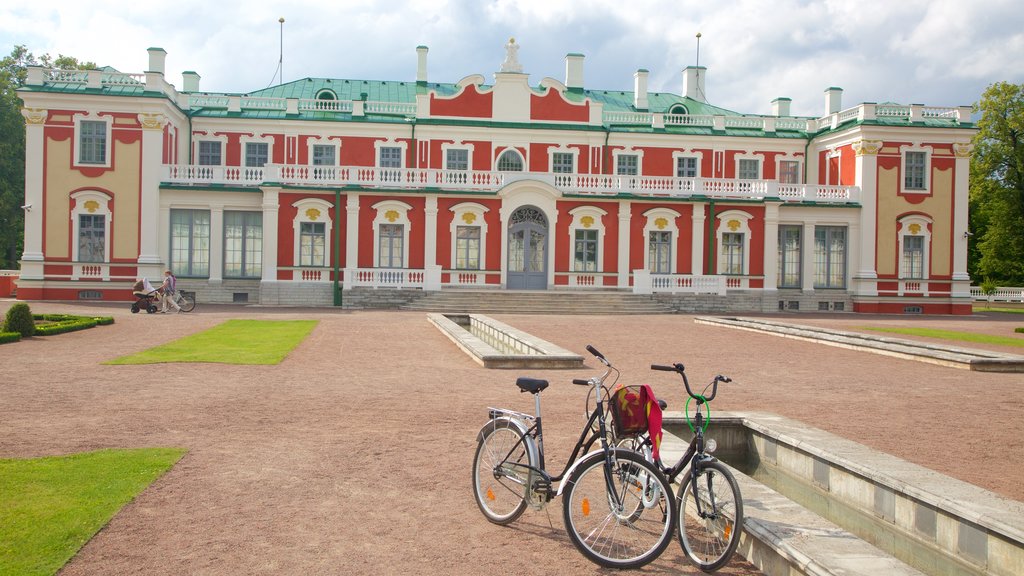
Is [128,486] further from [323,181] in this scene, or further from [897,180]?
[897,180]

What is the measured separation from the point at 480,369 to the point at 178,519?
7971 millimetres

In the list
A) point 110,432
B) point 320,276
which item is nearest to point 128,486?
point 110,432

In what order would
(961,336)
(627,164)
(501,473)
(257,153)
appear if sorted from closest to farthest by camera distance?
Result: 1. (501,473)
2. (961,336)
3. (257,153)
4. (627,164)

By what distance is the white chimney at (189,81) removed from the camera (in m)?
37.3

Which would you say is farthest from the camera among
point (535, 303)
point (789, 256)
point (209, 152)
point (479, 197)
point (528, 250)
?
point (209, 152)

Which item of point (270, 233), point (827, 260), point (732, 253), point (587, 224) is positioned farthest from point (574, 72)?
point (270, 233)

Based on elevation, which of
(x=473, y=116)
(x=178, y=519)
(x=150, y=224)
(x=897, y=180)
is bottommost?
(x=178, y=519)

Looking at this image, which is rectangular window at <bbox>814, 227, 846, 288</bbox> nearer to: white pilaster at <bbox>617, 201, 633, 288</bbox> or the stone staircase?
white pilaster at <bbox>617, 201, 633, 288</bbox>

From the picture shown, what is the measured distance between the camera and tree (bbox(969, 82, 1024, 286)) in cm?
4425

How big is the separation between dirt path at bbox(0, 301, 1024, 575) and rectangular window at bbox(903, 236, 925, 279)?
2039cm

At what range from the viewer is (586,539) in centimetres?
501

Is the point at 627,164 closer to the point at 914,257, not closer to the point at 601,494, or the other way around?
the point at 914,257

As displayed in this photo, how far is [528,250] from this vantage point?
32938 millimetres

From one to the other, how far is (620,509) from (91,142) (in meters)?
32.3
